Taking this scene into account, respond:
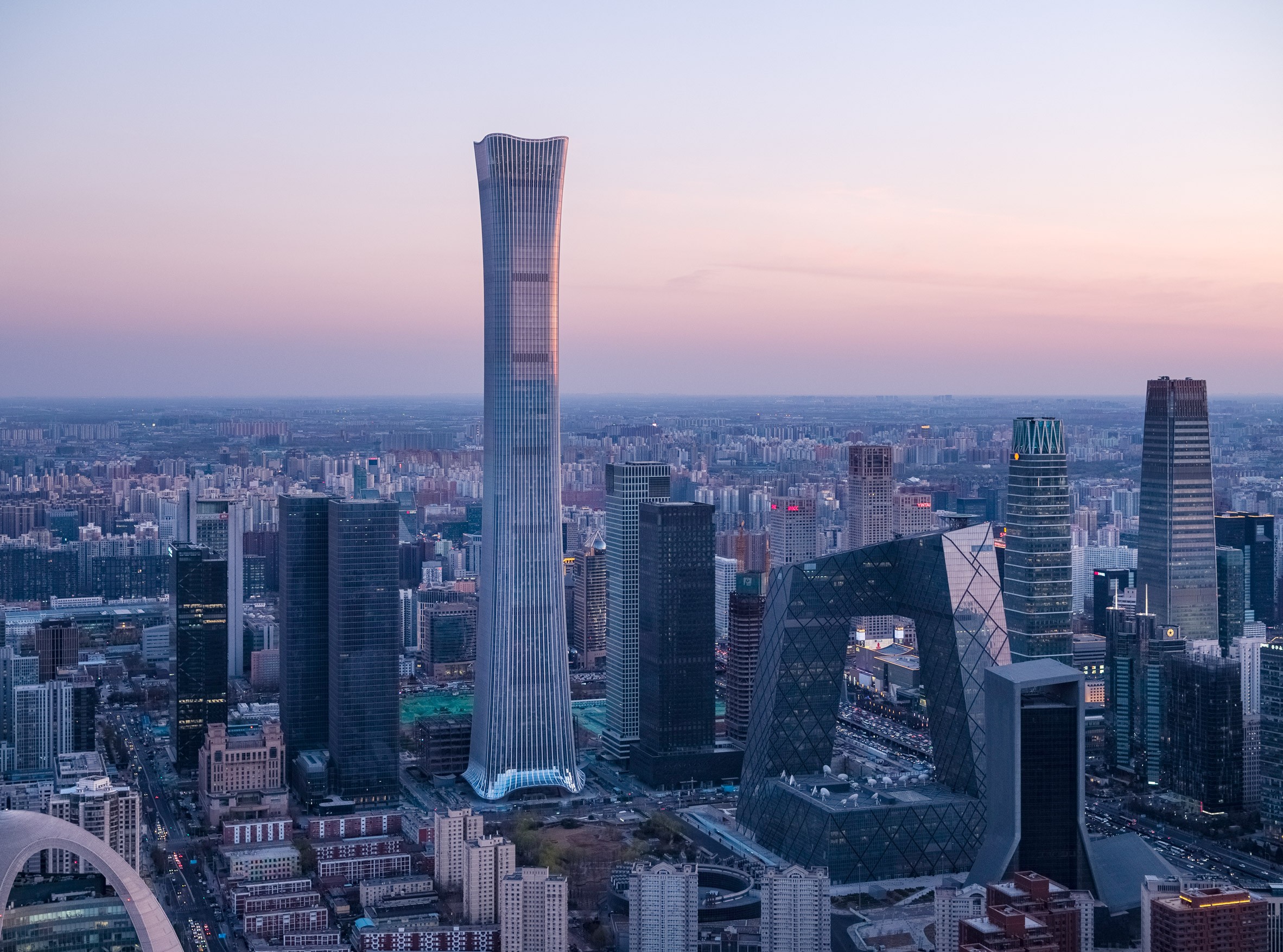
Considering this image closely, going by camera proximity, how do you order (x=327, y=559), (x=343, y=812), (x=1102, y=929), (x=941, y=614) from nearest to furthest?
1. (x=1102, y=929)
2. (x=941, y=614)
3. (x=343, y=812)
4. (x=327, y=559)

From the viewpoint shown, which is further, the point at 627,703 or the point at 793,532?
the point at 793,532

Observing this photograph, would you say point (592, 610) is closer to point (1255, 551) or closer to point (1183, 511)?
point (1183, 511)

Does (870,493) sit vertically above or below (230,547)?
above

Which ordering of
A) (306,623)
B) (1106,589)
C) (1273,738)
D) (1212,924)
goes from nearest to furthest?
(1212,924), (1273,738), (306,623), (1106,589)

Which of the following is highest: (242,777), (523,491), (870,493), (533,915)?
(523,491)

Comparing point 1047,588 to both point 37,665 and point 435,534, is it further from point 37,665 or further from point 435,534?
point 435,534

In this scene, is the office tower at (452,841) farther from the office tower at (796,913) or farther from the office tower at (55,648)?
the office tower at (55,648)

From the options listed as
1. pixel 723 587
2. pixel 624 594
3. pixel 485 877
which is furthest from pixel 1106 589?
pixel 485 877

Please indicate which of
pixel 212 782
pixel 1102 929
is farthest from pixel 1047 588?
pixel 212 782
